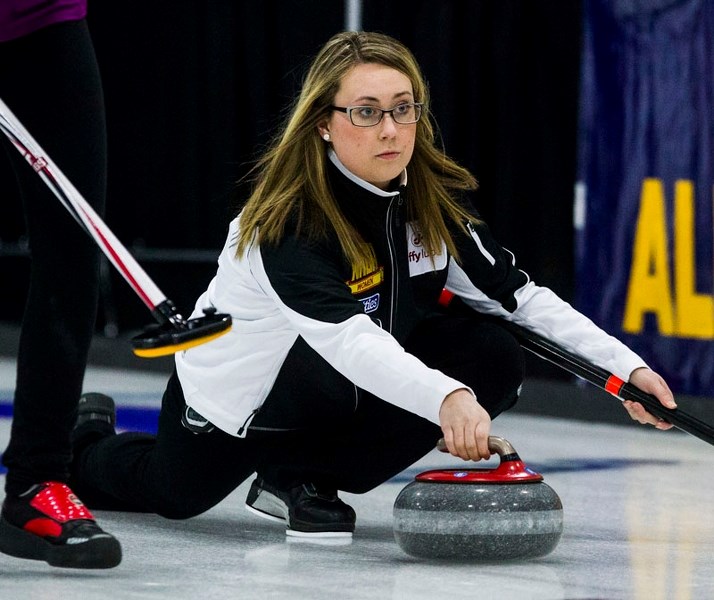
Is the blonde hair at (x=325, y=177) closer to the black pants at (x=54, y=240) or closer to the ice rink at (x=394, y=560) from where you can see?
the black pants at (x=54, y=240)

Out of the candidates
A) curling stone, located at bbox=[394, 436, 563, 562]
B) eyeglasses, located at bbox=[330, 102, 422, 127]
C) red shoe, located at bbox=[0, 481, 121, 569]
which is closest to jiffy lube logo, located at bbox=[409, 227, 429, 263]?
eyeglasses, located at bbox=[330, 102, 422, 127]

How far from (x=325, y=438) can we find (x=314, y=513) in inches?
5.6

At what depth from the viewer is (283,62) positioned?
5977 millimetres

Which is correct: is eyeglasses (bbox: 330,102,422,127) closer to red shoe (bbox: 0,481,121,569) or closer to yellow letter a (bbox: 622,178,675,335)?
red shoe (bbox: 0,481,121,569)

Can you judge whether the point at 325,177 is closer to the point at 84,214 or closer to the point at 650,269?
the point at 84,214

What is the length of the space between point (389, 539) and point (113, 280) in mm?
4257

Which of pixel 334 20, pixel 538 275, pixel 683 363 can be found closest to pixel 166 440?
pixel 683 363

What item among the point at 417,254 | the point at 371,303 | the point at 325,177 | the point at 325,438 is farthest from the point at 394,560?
the point at 325,177

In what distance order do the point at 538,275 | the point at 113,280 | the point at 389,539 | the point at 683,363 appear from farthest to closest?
the point at 113,280
the point at 538,275
the point at 683,363
the point at 389,539

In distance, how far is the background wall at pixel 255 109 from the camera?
5004 mm

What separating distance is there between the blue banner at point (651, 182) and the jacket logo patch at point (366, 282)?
213 centimetres

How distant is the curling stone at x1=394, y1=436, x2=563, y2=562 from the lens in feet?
7.41

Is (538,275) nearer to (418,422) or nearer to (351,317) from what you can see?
(418,422)

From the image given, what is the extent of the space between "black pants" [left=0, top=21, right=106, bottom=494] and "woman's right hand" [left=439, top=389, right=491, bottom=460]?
0.59 metres
